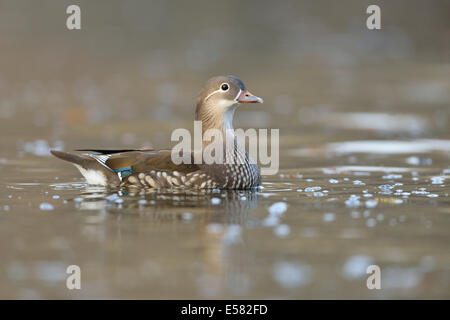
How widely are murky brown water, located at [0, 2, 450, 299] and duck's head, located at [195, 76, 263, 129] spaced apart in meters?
1.07

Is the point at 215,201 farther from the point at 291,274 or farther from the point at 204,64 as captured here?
the point at 204,64

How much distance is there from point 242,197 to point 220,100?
1514mm

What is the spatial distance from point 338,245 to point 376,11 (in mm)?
30001

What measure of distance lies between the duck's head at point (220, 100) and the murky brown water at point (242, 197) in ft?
3.49

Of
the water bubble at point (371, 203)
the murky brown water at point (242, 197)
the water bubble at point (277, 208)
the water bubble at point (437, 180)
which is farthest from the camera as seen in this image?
the water bubble at point (437, 180)

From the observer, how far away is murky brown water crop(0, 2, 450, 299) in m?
7.29

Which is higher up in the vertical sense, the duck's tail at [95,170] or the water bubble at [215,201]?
the duck's tail at [95,170]

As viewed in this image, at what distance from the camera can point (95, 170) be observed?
11430 millimetres

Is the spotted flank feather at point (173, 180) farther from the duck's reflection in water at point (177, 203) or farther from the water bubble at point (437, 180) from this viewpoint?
the water bubble at point (437, 180)

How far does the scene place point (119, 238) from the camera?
8.49 metres

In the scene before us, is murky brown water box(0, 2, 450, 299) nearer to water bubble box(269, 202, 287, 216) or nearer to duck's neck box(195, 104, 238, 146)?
water bubble box(269, 202, 287, 216)

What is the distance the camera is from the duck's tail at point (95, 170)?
37.3ft

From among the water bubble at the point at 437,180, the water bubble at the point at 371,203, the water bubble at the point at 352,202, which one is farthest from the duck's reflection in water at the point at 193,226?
the water bubble at the point at 437,180

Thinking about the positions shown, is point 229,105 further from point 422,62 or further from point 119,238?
point 422,62
